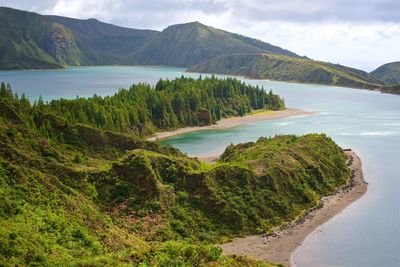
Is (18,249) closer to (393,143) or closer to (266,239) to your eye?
(266,239)

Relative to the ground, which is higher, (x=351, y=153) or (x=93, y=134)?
(x=93, y=134)

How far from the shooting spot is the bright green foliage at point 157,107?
12575 cm

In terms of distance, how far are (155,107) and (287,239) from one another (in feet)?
324

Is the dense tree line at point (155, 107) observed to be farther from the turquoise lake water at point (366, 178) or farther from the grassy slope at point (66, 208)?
the grassy slope at point (66, 208)

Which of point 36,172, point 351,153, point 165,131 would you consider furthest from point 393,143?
point 36,172

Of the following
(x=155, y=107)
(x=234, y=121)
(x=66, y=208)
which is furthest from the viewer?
(x=234, y=121)

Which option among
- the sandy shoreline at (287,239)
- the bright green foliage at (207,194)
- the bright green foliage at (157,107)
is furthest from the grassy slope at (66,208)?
the bright green foliage at (157,107)

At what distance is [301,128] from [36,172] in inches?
4588

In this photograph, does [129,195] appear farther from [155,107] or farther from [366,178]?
[155,107]

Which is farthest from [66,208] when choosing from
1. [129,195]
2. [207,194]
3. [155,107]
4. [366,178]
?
[155,107]

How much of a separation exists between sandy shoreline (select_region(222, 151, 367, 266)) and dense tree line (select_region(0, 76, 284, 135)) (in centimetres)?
5949

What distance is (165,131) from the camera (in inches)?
5856

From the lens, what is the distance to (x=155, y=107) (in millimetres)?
154125

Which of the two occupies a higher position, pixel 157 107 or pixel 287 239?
pixel 157 107
